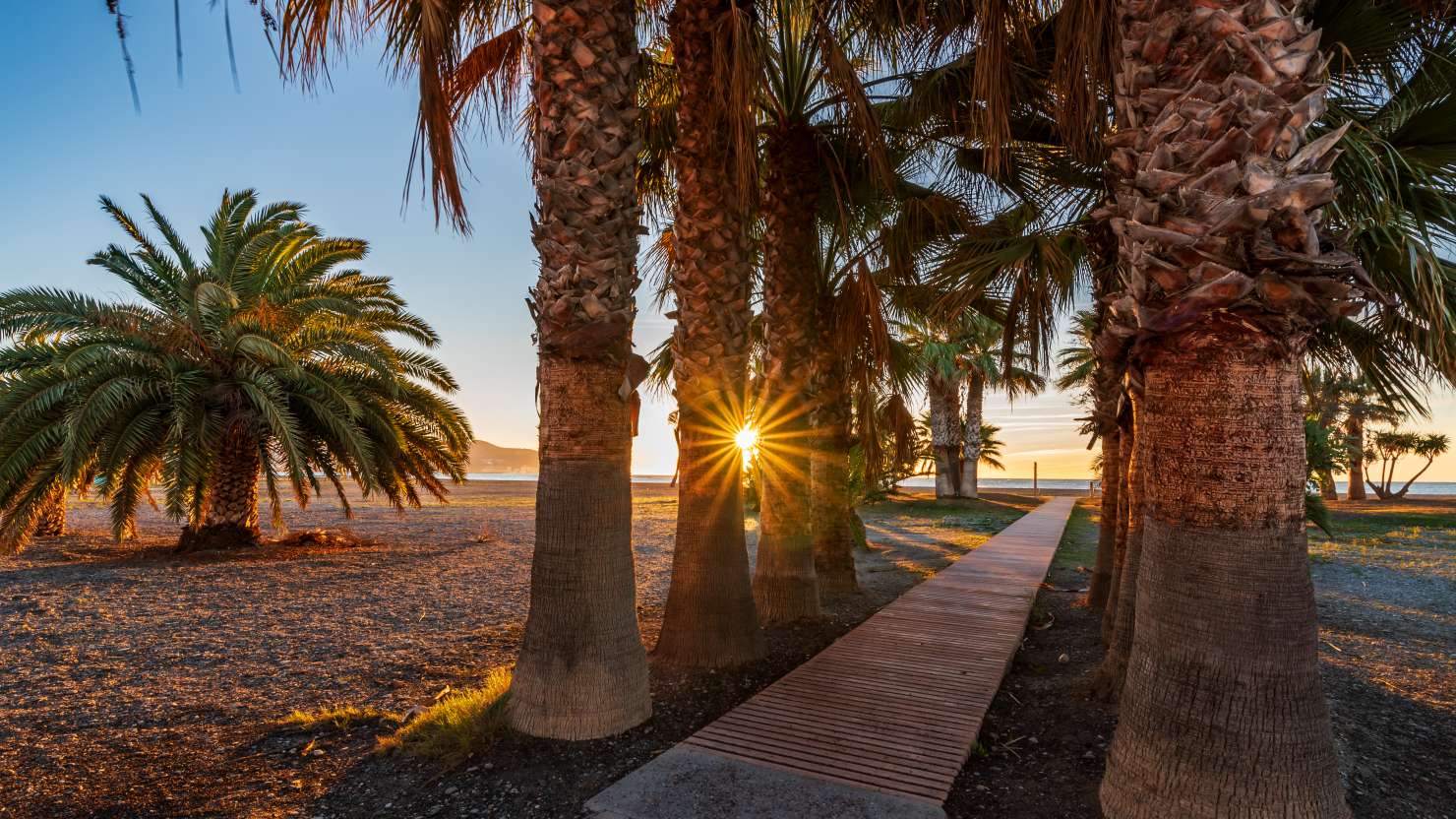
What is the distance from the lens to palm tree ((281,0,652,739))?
158 inches

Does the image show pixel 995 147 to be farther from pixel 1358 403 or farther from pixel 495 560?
pixel 1358 403

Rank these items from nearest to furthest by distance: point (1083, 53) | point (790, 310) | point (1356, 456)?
point (1083, 53)
point (790, 310)
point (1356, 456)

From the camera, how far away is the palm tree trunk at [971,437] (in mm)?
26094

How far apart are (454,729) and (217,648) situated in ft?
11.7

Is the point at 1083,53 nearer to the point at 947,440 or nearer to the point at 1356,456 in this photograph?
the point at 947,440

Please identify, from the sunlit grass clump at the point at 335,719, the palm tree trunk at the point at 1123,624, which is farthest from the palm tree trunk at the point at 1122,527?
the sunlit grass clump at the point at 335,719

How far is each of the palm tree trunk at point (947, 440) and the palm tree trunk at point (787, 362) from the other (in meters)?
20.1

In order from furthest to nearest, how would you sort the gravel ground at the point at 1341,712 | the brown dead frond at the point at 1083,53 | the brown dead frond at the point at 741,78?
the brown dead frond at the point at 741,78, the brown dead frond at the point at 1083,53, the gravel ground at the point at 1341,712

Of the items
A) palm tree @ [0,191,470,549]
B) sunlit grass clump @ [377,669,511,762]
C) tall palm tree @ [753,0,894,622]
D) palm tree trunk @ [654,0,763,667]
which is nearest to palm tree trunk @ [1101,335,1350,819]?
palm tree trunk @ [654,0,763,667]

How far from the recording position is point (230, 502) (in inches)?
433

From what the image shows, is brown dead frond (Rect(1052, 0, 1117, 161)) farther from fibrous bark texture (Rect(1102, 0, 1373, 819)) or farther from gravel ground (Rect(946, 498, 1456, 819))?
gravel ground (Rect(946, 498, 1456, 819))

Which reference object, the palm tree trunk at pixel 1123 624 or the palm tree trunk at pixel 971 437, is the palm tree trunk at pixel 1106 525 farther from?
the palm tree trunk at pixel 971 437

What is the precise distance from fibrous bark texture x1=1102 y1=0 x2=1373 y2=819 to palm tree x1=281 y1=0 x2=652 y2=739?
2.69 metres

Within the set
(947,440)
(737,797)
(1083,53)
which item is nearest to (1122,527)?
(1083,53)
